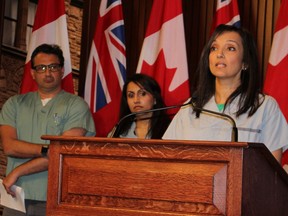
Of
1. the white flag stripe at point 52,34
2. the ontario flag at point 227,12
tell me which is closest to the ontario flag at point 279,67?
the ontario flag at point 227,12

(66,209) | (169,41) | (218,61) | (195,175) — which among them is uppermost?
(169,41)

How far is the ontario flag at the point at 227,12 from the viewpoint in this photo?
4125mm

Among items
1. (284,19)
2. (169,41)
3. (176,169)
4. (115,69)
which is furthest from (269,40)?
(176,169)

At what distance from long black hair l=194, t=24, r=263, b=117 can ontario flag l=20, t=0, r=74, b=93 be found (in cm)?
196

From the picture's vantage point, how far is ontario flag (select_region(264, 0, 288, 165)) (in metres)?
3.77

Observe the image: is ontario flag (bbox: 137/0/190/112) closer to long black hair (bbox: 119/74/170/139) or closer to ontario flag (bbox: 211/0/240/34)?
ontario flag (bbox: 211/0/240/34)

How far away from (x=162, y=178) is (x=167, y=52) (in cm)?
239

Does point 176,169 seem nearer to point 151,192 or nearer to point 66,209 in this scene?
Answer: point 151,192

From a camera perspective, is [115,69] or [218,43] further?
[115,69]

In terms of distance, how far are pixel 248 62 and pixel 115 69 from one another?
76.9 inches

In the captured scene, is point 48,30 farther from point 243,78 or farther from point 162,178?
point 162,178

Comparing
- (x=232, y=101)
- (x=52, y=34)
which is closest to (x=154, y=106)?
(x=232, y=101)

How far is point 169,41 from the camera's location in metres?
4.31

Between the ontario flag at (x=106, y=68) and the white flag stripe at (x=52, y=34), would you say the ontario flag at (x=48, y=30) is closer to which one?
the white flag stripe at (x=52, y=34)
